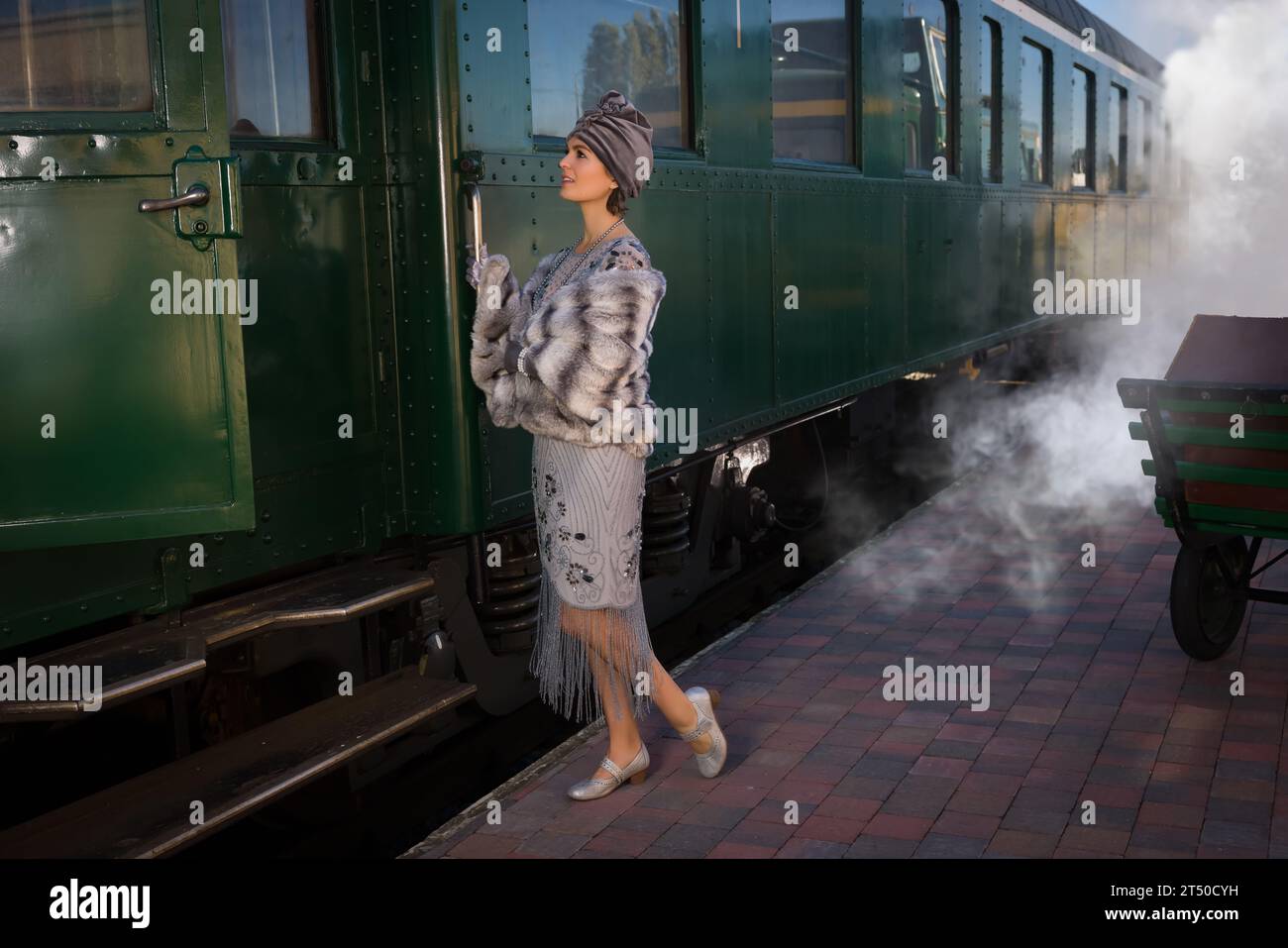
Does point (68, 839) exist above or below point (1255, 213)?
below

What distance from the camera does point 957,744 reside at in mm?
4543

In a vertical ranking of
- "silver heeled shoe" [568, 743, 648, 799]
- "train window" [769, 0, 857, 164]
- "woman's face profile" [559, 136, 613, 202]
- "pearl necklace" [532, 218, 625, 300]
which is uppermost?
"train window" [769, 0, 857, 164]

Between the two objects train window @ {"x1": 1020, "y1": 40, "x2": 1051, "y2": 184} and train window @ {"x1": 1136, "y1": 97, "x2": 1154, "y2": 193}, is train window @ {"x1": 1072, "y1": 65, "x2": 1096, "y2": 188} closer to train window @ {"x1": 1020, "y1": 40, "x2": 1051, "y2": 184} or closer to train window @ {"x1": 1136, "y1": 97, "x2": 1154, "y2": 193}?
train window @ {"x1": 1020, "y1": 40, "x2": 1051, "y2": 184}

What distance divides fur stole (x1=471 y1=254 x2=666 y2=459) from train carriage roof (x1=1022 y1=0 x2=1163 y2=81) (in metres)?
7.65

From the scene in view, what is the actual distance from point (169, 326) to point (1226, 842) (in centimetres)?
292

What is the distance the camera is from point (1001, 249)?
9891mm

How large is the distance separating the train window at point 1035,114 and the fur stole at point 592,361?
7.46 m

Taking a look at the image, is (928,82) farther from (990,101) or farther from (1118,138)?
(1118,138)

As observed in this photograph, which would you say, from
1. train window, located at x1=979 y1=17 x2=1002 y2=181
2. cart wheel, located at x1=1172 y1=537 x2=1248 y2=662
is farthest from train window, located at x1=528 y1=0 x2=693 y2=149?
train window, located at x1=979 y1=17 x2=1002 y2=181

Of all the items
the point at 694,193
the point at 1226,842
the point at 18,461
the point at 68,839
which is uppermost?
the point at 694,193

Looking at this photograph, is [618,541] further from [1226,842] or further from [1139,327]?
[1139,327]

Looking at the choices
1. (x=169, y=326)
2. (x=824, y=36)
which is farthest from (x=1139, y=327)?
(x=169, y=326)

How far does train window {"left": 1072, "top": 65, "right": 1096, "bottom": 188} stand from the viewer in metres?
12.2

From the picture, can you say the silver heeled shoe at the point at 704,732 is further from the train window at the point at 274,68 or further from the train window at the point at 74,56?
the train window at the point at 74,56
